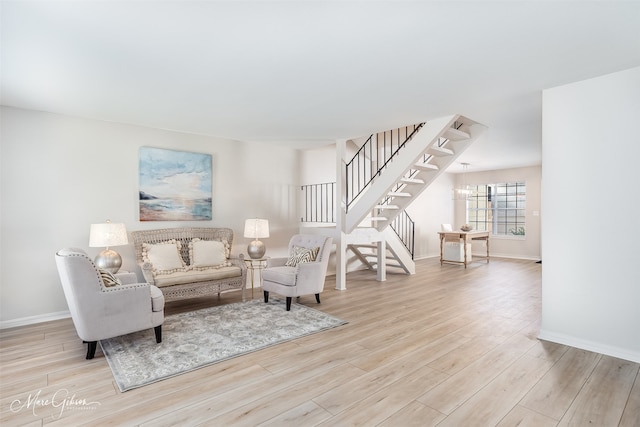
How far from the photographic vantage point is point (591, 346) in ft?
9.54

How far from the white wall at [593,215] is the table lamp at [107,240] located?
4621mm

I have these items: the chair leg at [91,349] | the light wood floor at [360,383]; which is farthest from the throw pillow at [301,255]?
the chair leg at [91,349]

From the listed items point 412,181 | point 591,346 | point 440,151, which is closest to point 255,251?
point 412,181

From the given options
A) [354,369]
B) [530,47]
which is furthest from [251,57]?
[354,369]

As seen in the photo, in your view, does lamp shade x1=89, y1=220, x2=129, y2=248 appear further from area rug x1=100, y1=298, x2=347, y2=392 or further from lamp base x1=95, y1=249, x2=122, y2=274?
area rug x1=100, y1=298, x2=347, y2=392

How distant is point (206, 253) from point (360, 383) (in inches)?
116

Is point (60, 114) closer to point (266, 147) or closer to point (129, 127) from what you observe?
point (129, 127)

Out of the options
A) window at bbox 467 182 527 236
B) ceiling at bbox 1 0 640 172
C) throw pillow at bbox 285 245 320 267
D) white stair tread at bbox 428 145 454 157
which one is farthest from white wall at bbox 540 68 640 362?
window at bbox 467 182 527 236

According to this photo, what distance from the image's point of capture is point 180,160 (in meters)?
4.79

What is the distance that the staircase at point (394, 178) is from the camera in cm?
447

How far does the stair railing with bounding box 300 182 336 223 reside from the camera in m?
6.23

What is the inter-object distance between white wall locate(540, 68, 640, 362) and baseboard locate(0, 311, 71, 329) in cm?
535

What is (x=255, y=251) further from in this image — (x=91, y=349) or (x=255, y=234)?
(x=91, y=349)

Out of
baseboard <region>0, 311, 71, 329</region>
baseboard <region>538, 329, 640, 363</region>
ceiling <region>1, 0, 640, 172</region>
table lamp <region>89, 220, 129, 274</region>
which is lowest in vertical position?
baseboard <region>0, 311, 71, 329</region>
